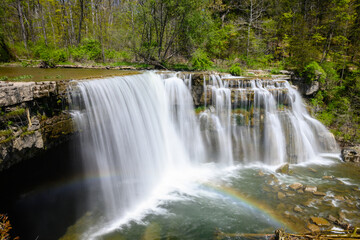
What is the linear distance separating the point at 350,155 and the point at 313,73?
7372 mm

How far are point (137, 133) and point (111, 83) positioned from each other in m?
2.42

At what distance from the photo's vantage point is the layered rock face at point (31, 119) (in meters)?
5.11

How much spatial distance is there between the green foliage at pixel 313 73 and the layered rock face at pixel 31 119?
17.5 meters

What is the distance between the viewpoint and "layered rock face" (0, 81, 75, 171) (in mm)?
5109

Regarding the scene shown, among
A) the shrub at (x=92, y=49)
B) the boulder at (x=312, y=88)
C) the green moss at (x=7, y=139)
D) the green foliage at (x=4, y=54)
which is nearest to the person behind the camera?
the green moss at (x=7, y=139)

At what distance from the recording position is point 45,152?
639cm

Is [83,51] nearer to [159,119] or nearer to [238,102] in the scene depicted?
[159,119]

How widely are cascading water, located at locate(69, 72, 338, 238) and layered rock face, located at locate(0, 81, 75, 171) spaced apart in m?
0.65

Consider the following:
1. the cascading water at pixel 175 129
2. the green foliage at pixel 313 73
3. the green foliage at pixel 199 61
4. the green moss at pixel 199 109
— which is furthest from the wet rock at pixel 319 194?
the green foliage at pixel 199 61

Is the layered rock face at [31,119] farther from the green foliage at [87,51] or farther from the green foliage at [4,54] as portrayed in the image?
the green foliage at [87,51]

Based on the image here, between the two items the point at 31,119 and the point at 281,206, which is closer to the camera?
the point at 31,119

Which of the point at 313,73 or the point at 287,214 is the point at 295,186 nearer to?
the point at 287,214

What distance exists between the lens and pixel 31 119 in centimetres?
579

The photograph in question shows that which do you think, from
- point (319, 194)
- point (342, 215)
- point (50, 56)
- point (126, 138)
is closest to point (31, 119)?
point (126, 138)
